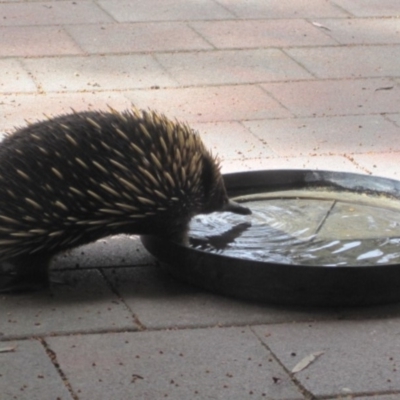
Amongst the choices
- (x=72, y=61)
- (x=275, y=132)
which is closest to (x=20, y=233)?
(x=275, y=132)

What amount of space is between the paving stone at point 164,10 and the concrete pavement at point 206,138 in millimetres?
30

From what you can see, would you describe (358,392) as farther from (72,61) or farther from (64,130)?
(72,61)

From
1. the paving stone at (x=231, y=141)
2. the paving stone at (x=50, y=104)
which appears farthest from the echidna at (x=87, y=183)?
the paving stone at (x=50, y=104)

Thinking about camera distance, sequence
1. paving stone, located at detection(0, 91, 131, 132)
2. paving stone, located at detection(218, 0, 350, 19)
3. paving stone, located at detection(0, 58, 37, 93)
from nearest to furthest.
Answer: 1. paving stone, located at detection(0, 91, 131, 132)
2. paving stone, located at detection(0, 58, 37, 93)
3. paving stone, located at detection(218, 0, 350, 19)

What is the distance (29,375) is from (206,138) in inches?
130

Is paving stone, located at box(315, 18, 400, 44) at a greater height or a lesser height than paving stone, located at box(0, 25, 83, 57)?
greater

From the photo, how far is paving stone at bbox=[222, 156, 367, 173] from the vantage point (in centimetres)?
659

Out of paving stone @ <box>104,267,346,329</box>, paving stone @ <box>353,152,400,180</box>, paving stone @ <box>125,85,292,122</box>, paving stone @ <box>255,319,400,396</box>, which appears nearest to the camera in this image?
paving stone @ <box>255,319,400,396</box>

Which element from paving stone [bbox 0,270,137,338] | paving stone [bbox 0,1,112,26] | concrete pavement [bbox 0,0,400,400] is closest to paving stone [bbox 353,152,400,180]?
Result: concrete pavement [bbox 0,0,400,400]

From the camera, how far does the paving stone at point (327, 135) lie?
6.96 meters

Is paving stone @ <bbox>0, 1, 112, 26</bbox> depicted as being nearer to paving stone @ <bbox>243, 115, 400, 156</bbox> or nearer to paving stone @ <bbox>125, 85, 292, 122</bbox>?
paving stone @ <bbox>125, 85, 292, 122</bbox>

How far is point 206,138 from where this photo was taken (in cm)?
705

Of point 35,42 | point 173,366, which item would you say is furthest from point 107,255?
point 35,42

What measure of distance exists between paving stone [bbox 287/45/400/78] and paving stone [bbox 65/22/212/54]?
93cm
